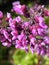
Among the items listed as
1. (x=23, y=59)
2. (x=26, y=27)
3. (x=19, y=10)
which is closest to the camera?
(x=26, y=27)

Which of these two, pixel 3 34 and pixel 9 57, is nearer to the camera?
pixel 3 34

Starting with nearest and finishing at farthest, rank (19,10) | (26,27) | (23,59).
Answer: (26,27) → (19,10) → (23,59)

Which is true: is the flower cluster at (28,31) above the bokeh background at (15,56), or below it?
above

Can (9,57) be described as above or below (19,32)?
below

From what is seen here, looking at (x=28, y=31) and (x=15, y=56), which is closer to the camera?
(x=28, y=31)

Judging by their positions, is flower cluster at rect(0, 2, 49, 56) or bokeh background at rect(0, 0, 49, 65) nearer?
flower cluster at rect(0, 2, 49, 56)

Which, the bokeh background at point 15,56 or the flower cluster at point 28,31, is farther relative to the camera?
the bokeh background at point 15,56

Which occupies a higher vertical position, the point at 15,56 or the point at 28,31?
the point at 28,31

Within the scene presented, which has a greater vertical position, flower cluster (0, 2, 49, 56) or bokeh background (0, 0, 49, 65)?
flower cluster (0, 2, 49, 56)

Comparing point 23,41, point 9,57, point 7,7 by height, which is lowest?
point 9,57

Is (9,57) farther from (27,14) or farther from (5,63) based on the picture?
(27,14)

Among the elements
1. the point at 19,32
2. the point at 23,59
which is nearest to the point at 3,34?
the point at 19,32
